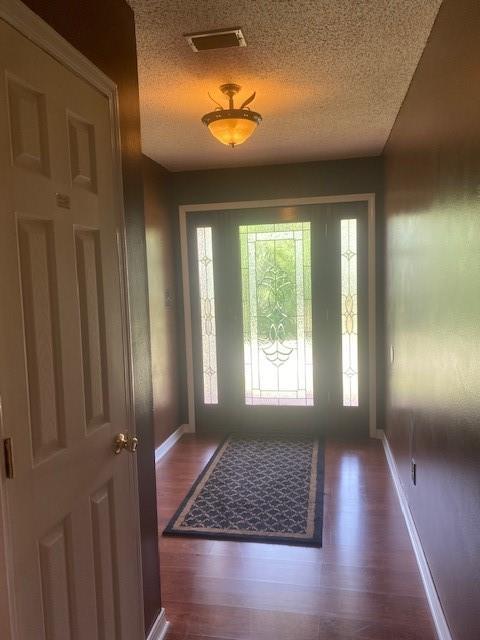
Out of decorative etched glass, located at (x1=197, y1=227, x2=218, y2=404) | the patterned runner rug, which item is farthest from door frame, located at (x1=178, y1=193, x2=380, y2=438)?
the patterned runner rug

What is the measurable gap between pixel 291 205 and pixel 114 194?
3.16m

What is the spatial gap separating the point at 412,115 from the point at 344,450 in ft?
9.32

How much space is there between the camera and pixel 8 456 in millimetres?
1199

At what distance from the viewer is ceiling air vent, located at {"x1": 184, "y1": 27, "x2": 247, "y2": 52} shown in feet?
7.09

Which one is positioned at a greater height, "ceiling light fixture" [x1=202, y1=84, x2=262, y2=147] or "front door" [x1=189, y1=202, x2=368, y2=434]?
"ceiling light fixture" [x1=202, y1=84, x2=262, y2=147]

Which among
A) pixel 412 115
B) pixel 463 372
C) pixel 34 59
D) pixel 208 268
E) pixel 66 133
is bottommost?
pixel 463 372

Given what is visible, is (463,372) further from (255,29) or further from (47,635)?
(255,29)

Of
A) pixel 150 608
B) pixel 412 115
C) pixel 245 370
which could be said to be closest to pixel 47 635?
pixel 150 608

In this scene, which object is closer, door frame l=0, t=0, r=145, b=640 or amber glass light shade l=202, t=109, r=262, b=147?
door frame l=0, t=0, r=145, b=640

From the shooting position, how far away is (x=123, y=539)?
1778 millimetres

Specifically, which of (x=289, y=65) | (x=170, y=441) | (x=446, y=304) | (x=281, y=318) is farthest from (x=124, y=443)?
(x=281, y=318)

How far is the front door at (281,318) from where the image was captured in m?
4.70

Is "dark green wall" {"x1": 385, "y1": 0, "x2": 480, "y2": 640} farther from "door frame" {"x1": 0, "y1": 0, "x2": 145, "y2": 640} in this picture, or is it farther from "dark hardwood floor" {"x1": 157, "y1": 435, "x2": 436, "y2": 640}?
"door frame" {"x1": 0, "y1": 0, "x2": 145, "y2": 640}

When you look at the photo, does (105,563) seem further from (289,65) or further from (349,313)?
(349,313)
